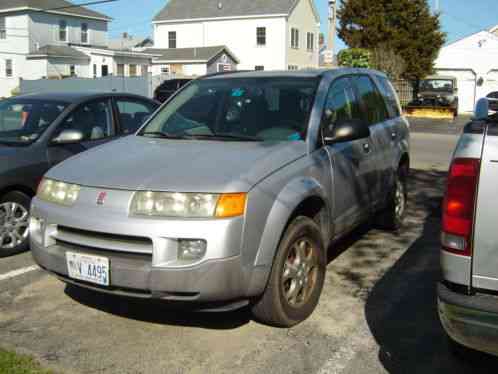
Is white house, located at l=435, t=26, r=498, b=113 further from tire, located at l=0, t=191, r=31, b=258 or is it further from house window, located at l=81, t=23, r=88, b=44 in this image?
tire, located at l=0, t=191, r=31, b=258

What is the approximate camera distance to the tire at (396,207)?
666cm

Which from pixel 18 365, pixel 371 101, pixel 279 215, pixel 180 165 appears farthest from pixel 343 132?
pixel 18 365

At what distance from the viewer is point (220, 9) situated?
146 ft

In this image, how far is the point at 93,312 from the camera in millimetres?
4637

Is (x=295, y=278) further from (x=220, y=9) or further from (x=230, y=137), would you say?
(x=220, y=9)

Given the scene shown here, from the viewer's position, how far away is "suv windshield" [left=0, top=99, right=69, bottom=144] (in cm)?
646

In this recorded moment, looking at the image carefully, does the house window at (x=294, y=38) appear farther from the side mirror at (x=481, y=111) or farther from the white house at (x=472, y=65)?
the side mirror at (x=481, y=111)

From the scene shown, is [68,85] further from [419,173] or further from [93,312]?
[93,312]

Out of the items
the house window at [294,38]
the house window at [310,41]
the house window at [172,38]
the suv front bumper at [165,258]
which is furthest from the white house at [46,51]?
the suv front bumper at [165,258]

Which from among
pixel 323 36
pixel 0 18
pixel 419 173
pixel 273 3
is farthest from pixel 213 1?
pixel 419 173

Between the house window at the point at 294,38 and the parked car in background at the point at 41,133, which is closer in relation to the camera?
the parked car in background at the point at 41,133

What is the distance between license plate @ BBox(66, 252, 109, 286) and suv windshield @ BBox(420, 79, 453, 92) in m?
32.0

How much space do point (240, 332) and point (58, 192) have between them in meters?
1.60

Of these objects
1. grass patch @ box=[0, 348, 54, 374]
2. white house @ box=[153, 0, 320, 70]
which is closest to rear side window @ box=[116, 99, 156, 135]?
grass patch @ box=[0, 348, 54, 374]
